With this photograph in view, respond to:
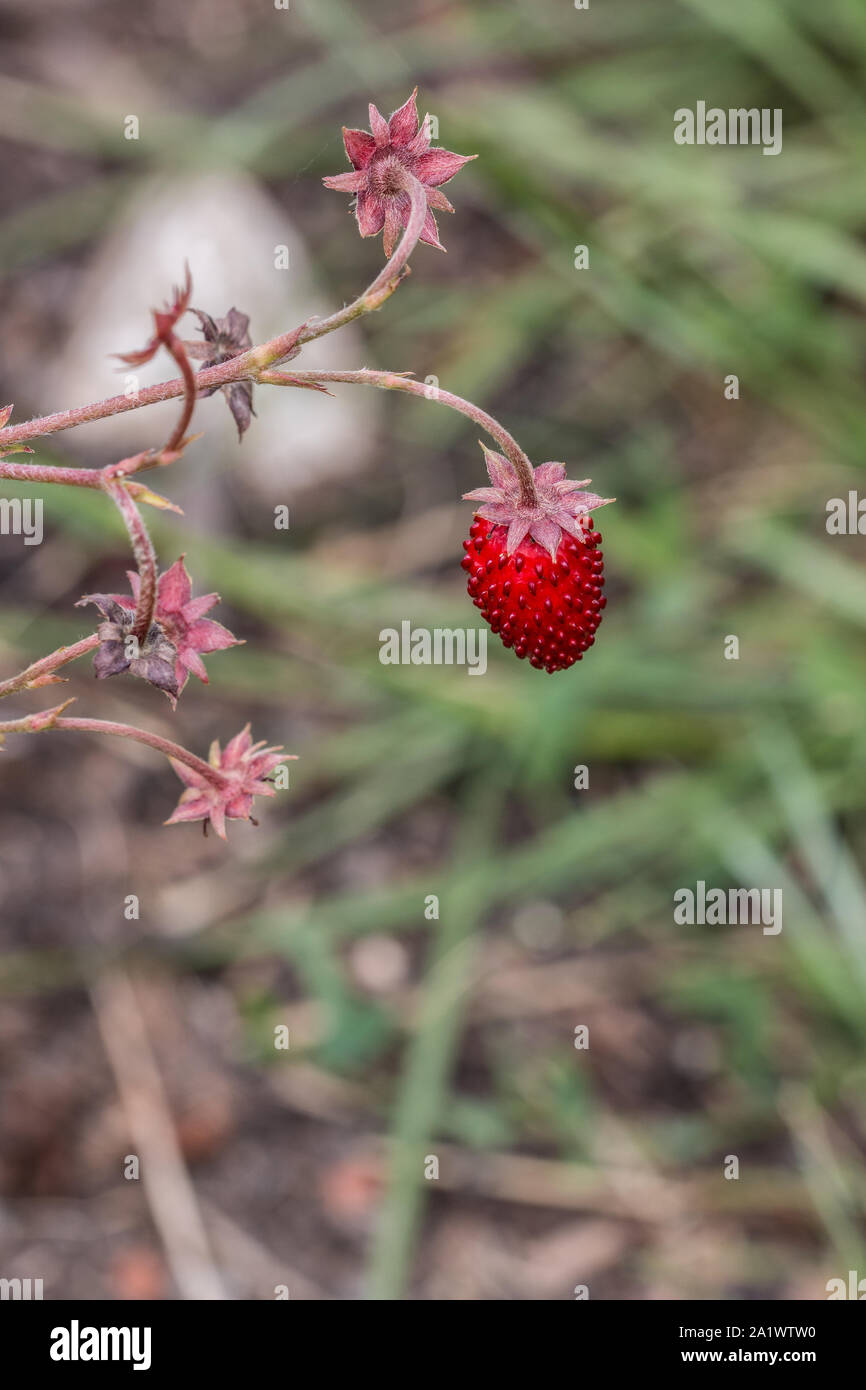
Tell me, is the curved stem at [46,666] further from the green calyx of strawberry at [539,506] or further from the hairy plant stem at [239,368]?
the green calyx of strawberry at [539,506]

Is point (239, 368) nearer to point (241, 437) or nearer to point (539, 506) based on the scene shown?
point (241, 437)

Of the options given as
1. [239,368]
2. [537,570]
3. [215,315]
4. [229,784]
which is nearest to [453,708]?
[215,315]

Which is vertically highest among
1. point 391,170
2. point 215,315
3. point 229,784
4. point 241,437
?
point 215,315

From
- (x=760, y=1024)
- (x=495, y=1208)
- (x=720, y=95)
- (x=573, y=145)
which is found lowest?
(x=495, y=1208)

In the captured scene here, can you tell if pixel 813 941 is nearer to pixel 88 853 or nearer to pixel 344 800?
pixel 344 800

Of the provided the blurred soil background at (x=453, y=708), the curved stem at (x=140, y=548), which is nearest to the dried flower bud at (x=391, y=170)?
the curved stem at (x=140, y=548)
